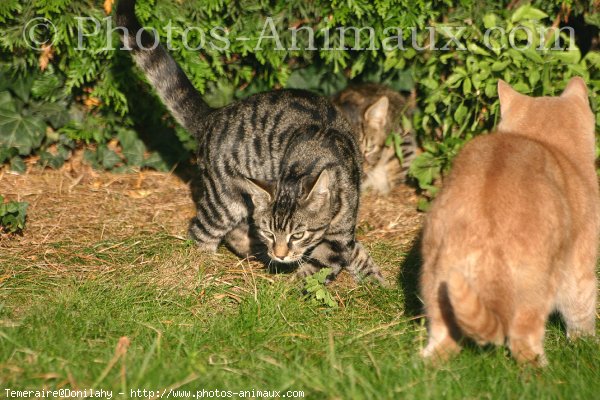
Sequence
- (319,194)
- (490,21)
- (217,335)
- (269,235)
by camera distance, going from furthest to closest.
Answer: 1. (490,21)
2. (269,235)
3. (319,194)
4. (217,335)

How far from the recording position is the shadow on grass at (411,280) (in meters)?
5.14

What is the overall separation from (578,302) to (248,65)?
3.69 metres

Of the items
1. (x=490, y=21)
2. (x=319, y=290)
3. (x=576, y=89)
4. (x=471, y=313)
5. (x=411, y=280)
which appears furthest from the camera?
(x=490, y=21)

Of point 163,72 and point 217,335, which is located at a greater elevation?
point 163,72

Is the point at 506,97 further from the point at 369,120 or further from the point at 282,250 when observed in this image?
the point at 369,120

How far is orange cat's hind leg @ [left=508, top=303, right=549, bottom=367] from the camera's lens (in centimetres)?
384

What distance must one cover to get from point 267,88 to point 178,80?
1319 millimetres

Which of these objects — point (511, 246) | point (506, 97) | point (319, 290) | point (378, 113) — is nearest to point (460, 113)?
point (378, 113)

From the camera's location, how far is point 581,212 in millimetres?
4289

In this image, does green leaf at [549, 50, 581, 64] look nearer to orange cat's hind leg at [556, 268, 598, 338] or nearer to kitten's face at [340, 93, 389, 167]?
kitten's face at [340, 93, 389, 167]

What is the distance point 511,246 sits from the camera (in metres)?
3.78

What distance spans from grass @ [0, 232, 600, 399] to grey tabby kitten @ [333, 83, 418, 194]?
1.33 metres

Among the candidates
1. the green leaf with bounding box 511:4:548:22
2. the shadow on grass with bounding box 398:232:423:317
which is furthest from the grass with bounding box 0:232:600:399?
the green leaf with bounding box 511:4:548:22

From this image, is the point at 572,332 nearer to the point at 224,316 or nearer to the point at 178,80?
the point at 224,316
